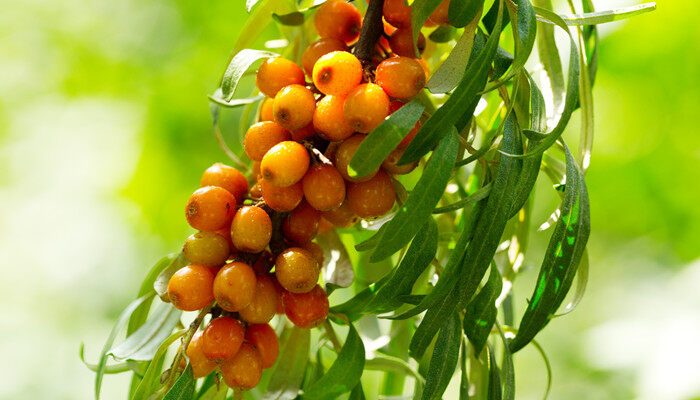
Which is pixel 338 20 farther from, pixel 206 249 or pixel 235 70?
pixel 206 249

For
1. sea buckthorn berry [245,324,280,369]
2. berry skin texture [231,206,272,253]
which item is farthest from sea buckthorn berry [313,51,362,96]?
sea buckthorn berry [245,324,280,369]

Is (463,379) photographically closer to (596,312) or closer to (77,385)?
(596,312)

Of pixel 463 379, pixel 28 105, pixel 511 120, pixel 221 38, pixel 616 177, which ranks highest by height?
pixel 221 38

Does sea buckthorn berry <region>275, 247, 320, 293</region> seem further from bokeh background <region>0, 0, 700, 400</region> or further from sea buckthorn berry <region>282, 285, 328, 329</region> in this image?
bokeh background <region>0, 0, 700, 400</region>

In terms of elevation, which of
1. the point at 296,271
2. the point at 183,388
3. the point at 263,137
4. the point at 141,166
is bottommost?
the point at 183,388

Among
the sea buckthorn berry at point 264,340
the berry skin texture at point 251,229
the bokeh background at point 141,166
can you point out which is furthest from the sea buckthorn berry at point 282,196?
the bokeh background at point 141,166

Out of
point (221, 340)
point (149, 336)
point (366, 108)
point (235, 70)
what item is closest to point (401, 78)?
point (366, 108)

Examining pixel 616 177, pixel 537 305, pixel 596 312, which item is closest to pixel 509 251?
pixel 537 305
